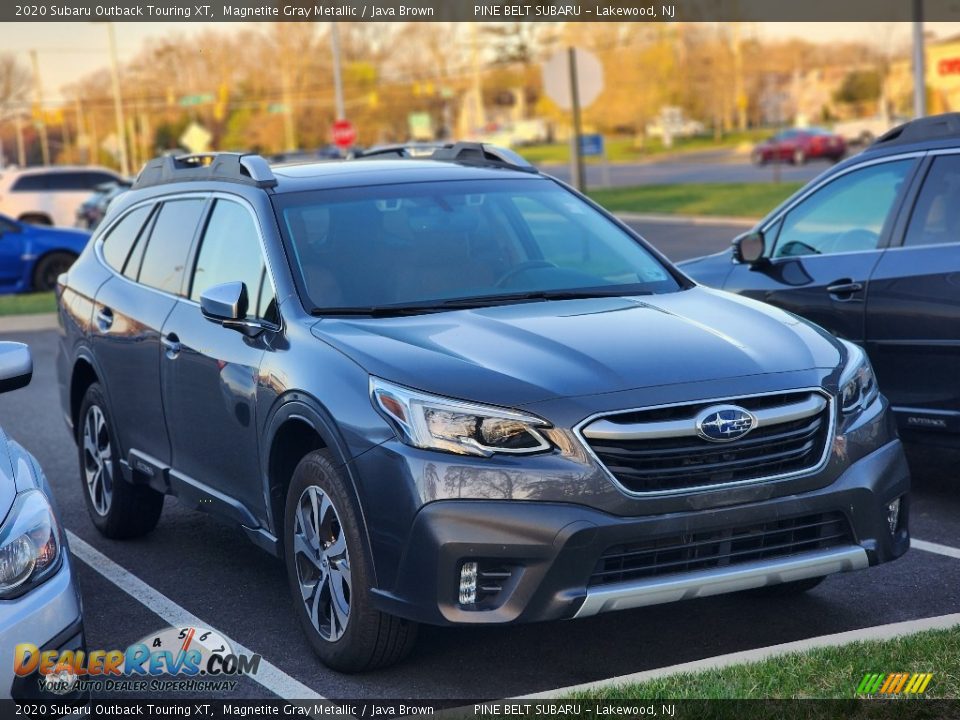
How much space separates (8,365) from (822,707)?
2873 millimetres

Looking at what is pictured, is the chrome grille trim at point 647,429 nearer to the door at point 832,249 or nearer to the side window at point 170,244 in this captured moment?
the side window at point 170,244

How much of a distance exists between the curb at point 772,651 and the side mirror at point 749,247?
9.72ft

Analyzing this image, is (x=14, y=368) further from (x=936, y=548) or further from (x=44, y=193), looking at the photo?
(x=44, y=193)

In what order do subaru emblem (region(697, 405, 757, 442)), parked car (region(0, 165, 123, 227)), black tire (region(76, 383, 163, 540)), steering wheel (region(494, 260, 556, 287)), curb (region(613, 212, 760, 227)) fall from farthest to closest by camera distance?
parked car (region(0, 165, 123, 227)), curb (region(613, 212, 760, 227)), black tire (region(76, 383, 163, 540)), steering wheel (region(494, 260, 556, 287)), subaru emblem (region(697, 405, 757, 442))

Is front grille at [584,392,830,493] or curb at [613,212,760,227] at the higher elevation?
front grille at [584,392,830,493]

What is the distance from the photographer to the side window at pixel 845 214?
24.2 ft

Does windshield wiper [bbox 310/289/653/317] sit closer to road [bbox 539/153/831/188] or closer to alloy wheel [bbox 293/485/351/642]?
alloy wheel [bbox 293/485/351/642]

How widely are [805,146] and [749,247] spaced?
48899 millimetres

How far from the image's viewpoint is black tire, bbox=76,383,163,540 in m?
7.09

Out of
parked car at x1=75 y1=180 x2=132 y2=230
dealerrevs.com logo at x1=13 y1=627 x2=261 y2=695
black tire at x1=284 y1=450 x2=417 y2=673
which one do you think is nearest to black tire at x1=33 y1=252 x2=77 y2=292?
parked car at x1=75 y1=180 x2=132 y2=230

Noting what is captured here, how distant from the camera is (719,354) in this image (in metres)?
4.86

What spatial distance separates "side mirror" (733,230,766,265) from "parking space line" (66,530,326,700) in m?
3.55

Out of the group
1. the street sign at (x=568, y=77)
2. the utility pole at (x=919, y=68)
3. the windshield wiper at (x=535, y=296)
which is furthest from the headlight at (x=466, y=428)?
the utility pole at (x=919, y=68)

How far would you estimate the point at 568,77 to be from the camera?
2503 centimetres
